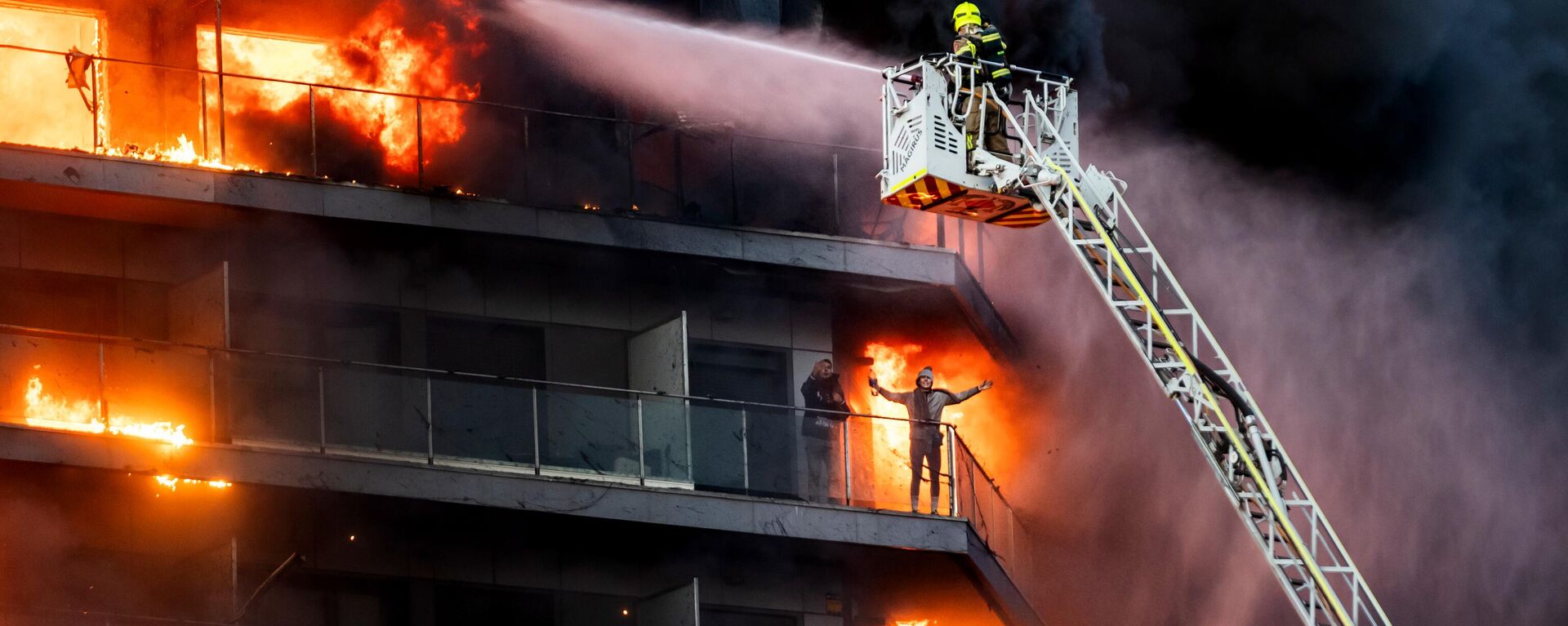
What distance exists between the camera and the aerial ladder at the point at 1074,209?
2244 centimetres

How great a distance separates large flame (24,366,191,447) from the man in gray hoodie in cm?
760

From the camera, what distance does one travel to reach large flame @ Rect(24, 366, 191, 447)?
878 inches

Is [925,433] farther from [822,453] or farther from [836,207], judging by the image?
[836,207]

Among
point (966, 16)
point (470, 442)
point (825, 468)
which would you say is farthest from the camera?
point (825, 468)

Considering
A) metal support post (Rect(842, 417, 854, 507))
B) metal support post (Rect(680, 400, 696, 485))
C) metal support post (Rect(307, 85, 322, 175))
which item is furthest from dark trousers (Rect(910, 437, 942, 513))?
metal support post (Rect(307, 85, 322, 175))

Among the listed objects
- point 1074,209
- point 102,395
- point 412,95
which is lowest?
point 102,395

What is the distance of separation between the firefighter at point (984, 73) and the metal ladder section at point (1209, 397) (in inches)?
6.3

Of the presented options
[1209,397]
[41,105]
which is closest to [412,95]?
[41,105]

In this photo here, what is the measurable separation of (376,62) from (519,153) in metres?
2.15

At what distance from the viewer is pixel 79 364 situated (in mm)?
22453

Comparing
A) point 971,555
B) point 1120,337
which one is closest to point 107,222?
point 971,555

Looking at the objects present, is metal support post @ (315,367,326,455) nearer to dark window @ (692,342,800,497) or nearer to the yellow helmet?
dark window @ (692,342,800,497)

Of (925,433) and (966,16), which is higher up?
(966,16)

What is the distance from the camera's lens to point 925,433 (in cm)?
2572
